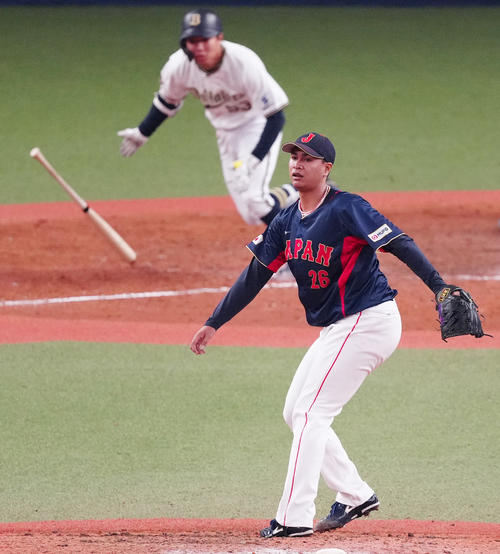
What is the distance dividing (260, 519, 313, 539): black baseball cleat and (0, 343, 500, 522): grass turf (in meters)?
0.64

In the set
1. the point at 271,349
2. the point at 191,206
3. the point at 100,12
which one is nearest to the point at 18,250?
the point at 191,206

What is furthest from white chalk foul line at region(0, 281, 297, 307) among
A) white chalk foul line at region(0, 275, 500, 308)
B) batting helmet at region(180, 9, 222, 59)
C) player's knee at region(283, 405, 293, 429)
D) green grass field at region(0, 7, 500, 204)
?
player's knee at region(283, 405, 293, 429)

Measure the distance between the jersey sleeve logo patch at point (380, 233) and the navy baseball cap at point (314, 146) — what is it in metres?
0.44

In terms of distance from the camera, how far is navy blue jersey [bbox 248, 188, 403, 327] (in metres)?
4.68

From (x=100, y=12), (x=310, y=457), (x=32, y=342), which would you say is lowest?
(x=32, y=342)

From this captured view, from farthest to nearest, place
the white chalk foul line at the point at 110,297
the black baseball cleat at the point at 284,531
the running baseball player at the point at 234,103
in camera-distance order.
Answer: the white chalk foul line at the point at 110,297
the running baseball player at the point at 234,103
the black baseball cleat at the point at 284,531

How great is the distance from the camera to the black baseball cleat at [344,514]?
16.4ft

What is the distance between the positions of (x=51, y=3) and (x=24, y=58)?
11.8 ft

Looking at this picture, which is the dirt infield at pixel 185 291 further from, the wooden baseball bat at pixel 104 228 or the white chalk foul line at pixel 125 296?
the wooden baseball bat at pixel 104 228

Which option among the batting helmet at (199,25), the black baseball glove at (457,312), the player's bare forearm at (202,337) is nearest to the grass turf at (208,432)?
the player's bare forearm at (202,337)

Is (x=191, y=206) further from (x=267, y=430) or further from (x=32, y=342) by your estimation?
(x=267, y=430)

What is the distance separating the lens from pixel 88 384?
23.4ft

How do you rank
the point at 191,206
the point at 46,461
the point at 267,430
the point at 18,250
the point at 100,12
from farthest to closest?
the point at 100,12, the point at 191,206, the point at 18,250, the point at 267,430, the point at 46,461

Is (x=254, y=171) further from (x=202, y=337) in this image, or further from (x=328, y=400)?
(x=328, y=400)
